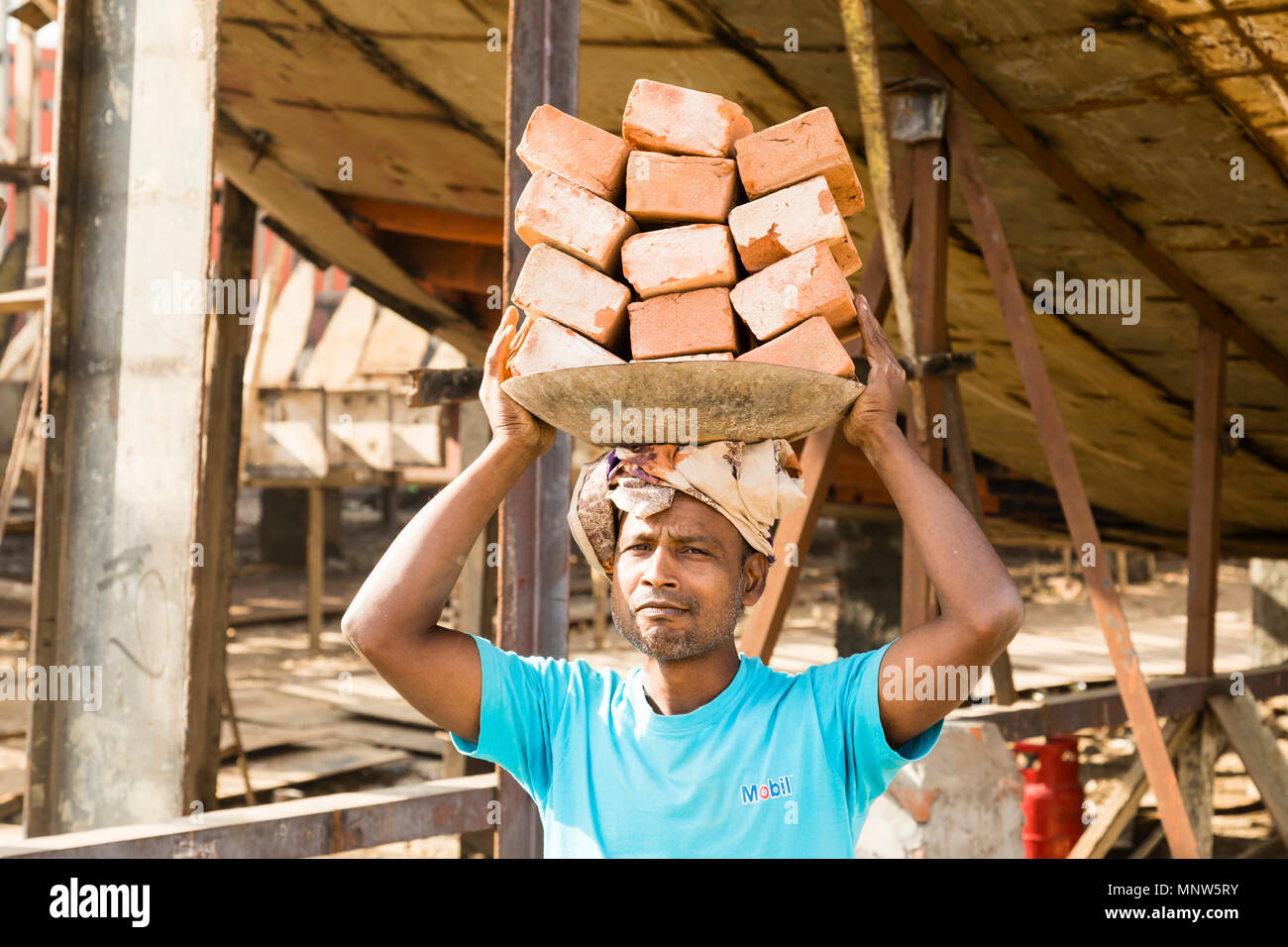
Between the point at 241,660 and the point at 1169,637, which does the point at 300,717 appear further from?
the point at 1169,637

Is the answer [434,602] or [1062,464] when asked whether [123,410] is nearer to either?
[434,602]

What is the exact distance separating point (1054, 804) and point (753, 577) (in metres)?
4.95

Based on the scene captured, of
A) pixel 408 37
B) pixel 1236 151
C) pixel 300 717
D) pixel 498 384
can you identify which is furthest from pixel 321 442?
pixel 498 384

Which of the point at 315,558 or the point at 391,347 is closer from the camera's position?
the point at 391,347

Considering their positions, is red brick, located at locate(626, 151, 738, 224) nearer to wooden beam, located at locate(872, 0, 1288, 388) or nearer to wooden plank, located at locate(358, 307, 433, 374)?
wooden beam, located at locate(872, 0, 1288, 388)

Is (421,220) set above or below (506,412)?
above

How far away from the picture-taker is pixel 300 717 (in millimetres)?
9367

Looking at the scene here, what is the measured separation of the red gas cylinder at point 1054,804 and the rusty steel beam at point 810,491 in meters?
2.86

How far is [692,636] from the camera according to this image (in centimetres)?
191

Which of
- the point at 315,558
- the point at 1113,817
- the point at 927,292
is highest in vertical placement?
the point at 927,292

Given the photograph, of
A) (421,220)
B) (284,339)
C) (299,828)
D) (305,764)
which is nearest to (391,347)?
(284,339)

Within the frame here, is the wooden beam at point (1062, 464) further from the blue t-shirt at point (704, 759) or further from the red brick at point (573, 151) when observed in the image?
the blue t-shirt at point (704, 759)

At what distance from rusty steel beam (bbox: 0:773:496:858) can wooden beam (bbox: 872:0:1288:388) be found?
2585 millimetres

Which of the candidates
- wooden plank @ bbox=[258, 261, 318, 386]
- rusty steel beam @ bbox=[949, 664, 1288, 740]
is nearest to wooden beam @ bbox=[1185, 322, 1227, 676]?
rusty steel beam @ bbox=[949, 664, 1288, 740]
